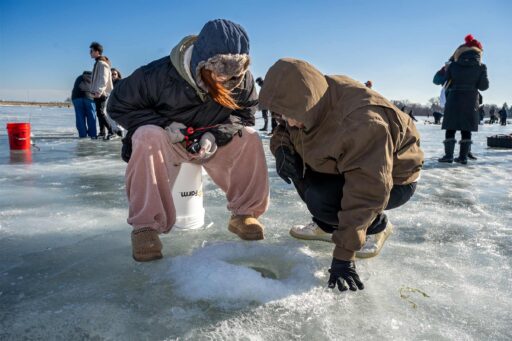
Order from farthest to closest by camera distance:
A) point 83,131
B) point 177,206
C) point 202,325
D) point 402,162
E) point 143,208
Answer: point 83,131, point 177,206, point 143,208, point 402,162, point 202,325

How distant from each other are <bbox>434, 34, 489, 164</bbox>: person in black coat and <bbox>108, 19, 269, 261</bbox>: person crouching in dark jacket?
13.3 feet

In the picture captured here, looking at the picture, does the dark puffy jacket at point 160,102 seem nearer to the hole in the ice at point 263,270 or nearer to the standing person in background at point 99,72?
the hole in the ice at point 263,270

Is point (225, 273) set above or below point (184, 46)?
below

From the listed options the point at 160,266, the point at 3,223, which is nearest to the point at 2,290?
the point at 160,266

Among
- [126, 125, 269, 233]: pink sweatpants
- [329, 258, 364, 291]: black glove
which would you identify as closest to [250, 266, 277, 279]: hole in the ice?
[329, 258, 364, 291]: black glove

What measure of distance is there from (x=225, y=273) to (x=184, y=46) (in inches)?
44.8

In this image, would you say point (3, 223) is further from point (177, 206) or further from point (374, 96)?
point (374, 96)

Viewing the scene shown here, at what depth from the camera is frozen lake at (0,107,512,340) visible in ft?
4.18

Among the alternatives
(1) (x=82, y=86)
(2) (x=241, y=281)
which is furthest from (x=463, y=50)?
(1) (x=82, y=86)

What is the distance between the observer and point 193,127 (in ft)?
7.04

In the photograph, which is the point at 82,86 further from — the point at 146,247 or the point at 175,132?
the point at 146,247

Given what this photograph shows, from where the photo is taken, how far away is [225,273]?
1577 millimetres

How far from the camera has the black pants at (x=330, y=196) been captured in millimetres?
1757

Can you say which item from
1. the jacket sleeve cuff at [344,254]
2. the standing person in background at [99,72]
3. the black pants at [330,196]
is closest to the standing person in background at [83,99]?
the standing person in background at [99,72]
